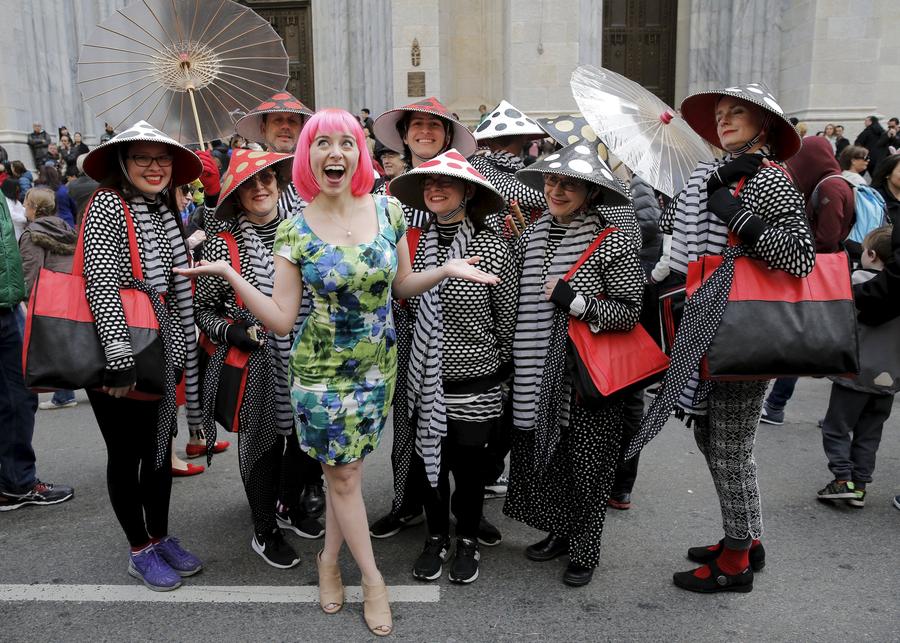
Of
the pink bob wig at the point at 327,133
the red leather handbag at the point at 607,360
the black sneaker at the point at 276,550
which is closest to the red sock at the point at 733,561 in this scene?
the red leather handbag at the point at 607,360

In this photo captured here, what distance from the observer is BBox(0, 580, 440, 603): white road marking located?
3.35 metres

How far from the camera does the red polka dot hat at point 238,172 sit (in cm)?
340

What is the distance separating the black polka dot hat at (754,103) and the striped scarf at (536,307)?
2.27 ft

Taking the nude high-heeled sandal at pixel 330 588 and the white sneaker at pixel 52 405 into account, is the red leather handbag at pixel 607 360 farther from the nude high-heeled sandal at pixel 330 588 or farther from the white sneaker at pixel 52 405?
the white sneaker at pixel 52 405

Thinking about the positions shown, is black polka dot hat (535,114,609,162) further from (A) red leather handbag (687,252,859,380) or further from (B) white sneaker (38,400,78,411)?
(B) white sneaker (38,400,78,411)

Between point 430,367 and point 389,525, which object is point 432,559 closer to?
point 389,525

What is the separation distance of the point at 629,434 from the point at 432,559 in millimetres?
1298

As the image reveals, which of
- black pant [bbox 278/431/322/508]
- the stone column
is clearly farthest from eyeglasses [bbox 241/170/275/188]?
the stone column

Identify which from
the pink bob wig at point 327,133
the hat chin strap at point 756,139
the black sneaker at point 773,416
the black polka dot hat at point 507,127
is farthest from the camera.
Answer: the black sneaker at point 773,416

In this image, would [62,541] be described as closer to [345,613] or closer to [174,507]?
[174,507]

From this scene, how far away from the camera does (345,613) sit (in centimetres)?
323

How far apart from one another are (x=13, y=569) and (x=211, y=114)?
9.25 ft

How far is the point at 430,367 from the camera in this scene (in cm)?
326

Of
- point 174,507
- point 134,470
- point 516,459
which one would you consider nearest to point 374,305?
point 516,459
